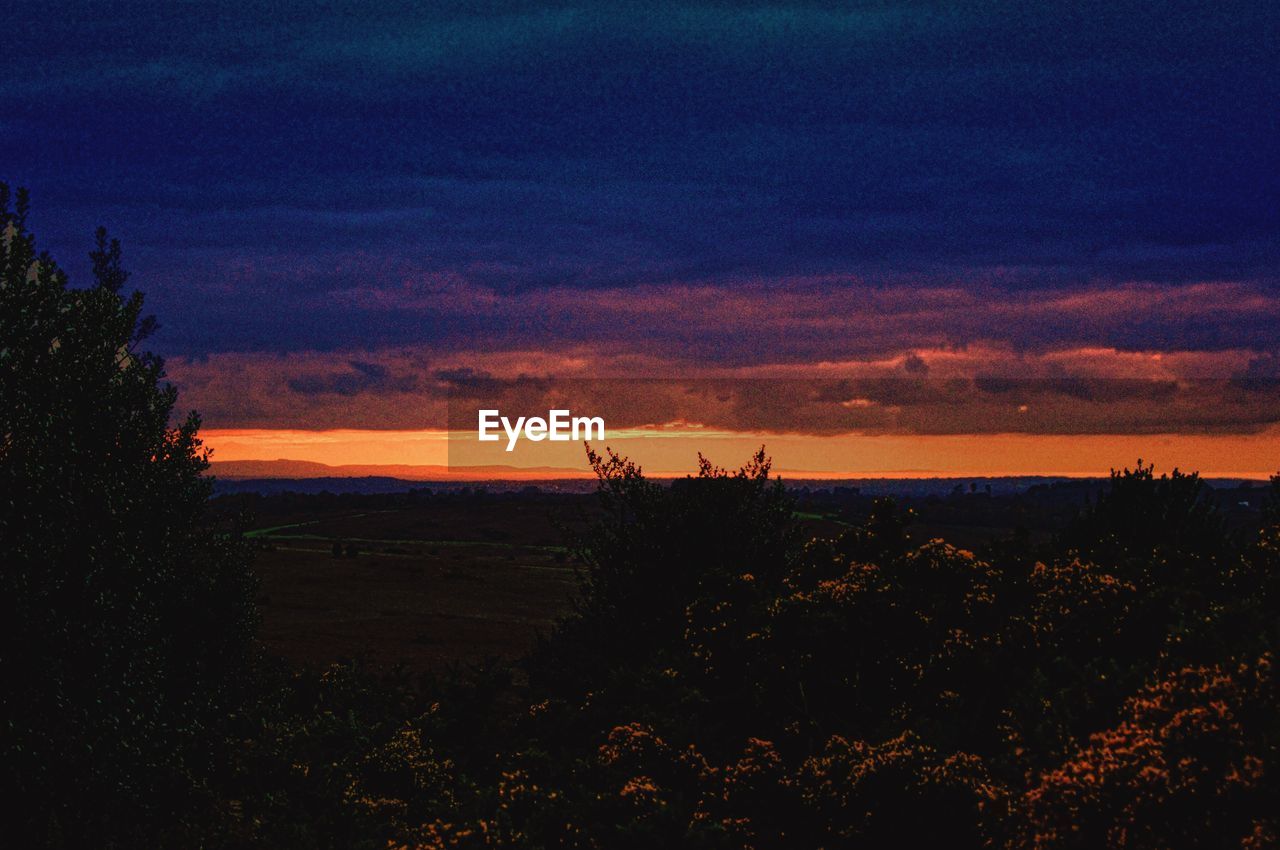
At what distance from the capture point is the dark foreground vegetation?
9070 millimetres

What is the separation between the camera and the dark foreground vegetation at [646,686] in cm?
907

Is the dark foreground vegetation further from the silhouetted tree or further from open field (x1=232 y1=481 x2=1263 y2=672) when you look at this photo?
open field (x1=232 y1=481 x2=1263 y2=672)

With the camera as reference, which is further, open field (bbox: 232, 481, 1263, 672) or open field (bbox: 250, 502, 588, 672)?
open field (bbox: 250, 502, 588, 672)

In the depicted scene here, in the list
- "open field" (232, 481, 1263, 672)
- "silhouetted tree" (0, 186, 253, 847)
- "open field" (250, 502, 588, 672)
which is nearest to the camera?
"silhouetted tree" (0, 186, 253, 847)

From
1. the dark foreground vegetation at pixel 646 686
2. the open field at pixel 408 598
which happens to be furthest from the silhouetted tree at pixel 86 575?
the open field at pixel 408 598

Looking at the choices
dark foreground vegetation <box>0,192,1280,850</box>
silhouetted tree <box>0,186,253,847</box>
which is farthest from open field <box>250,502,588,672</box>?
silhouetted tree <box>0,186,253,847</box>

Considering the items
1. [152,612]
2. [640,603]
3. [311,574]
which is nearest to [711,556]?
[640,603]

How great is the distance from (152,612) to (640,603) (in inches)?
358

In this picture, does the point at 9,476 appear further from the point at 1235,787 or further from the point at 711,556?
the point at 1235,787

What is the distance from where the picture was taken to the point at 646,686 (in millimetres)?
14617

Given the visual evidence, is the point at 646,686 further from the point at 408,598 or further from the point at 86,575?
the point at 408,598

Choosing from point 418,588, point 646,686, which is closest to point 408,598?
point 418,588

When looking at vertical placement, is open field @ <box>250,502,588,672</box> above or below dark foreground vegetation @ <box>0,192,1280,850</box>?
below

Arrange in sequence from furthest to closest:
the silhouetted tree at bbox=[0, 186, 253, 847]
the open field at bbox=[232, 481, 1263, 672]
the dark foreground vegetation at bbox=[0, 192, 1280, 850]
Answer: the open field at bbox=[232, 481, 1263, 672]
the silhouetted tree at bbox=[0, 186, 253, 847]
the dark foreground vegetation at bbox=[0, 192, 1280, 850]
